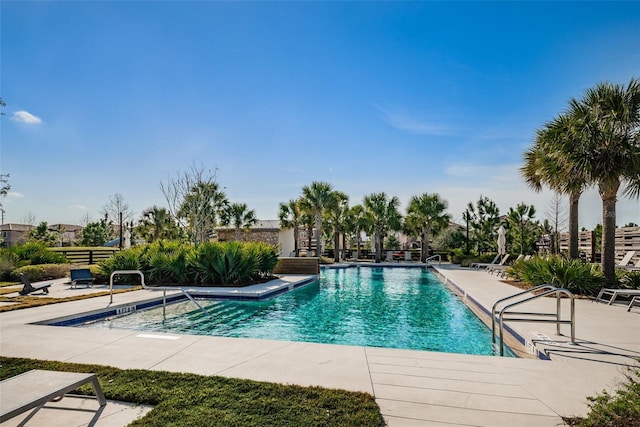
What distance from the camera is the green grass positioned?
8.88 ft

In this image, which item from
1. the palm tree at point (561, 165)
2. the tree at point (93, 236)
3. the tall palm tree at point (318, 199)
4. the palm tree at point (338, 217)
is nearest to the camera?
the palm tree at point (561, 165)

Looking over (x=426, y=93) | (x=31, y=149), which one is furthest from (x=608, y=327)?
(x=31, y=149)

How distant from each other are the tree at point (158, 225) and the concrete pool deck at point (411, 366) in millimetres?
25521

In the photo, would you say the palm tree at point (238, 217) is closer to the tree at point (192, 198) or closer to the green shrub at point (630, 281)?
the tree at point (192, 198)

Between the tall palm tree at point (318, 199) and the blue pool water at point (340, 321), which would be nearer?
the blue pool water at point (340, 321)

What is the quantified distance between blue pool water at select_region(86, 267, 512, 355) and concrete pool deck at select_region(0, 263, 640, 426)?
5.10ft

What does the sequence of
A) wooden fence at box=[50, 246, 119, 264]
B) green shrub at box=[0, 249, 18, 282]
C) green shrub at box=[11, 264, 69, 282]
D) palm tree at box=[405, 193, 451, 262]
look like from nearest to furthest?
1. green shrub at box=[11, 264, 69, 282]
2. green shrub at box=[0, 249, 18, 282]
3. wooden fence at box=[50, 246, 119, 264]
4. palm tree at box=[405, 193, 451, 262]

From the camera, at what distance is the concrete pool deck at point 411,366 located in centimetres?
299

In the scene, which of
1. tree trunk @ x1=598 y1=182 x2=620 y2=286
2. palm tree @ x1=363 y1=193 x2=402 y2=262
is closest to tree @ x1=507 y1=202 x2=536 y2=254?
palm tree @ x1=363 y1=193 x2=402 y2=262

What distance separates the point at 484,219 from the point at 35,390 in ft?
110

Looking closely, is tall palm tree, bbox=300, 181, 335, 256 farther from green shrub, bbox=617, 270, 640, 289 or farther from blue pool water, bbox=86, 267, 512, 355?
green shrub, bbox=617, 270, 640, 289

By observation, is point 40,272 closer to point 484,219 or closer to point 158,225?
point 158,225

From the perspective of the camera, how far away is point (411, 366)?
402cm

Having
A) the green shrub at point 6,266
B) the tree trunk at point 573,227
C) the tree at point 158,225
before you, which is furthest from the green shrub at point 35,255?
the tree trunk at point 573,227
